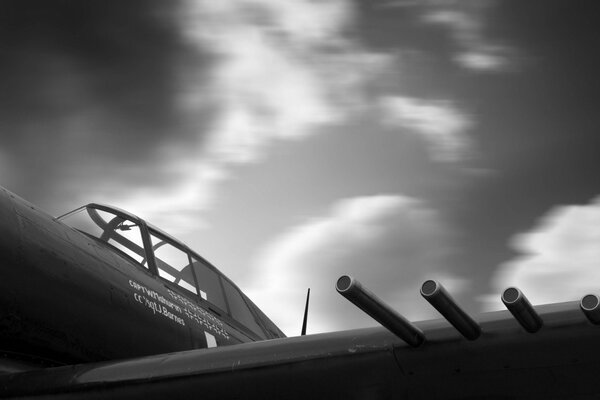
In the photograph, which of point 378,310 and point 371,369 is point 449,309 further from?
point 371,369

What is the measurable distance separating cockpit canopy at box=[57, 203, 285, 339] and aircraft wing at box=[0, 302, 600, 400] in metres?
1.44

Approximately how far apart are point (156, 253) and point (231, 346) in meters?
1.91

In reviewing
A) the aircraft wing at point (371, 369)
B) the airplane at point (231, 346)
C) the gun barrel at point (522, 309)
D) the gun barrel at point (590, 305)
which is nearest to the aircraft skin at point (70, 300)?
the airplane at point (231, 346)

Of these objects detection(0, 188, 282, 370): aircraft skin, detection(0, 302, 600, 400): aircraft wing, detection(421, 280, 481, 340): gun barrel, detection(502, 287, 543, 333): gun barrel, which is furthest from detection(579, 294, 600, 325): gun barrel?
detection(0, 188, 282, 370): aircraft skin

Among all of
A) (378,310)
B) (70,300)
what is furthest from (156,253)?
(378,310)

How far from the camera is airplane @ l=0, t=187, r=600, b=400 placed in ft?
10.8

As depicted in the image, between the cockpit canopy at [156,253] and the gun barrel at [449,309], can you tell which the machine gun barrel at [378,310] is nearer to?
the gun barrel at [449,309]

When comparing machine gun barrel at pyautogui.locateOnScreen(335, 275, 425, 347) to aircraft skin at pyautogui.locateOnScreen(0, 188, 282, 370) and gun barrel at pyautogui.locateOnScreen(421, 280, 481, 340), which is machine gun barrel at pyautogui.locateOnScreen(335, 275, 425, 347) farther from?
aircraft skin at pyautogui.locateOnScreen(0, 188, 282, 370)

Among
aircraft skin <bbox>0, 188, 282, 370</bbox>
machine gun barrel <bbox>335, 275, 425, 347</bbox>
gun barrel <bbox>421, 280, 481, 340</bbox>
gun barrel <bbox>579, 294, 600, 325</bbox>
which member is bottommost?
gun barrel <bbox>579, 294, 600, 325</bbox>

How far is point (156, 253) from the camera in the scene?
5.70 metres

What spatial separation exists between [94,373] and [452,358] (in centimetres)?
197

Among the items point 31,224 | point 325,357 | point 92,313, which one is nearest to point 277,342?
point 325,357

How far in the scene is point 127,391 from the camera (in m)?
3.93

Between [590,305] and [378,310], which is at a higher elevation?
[378,310]
